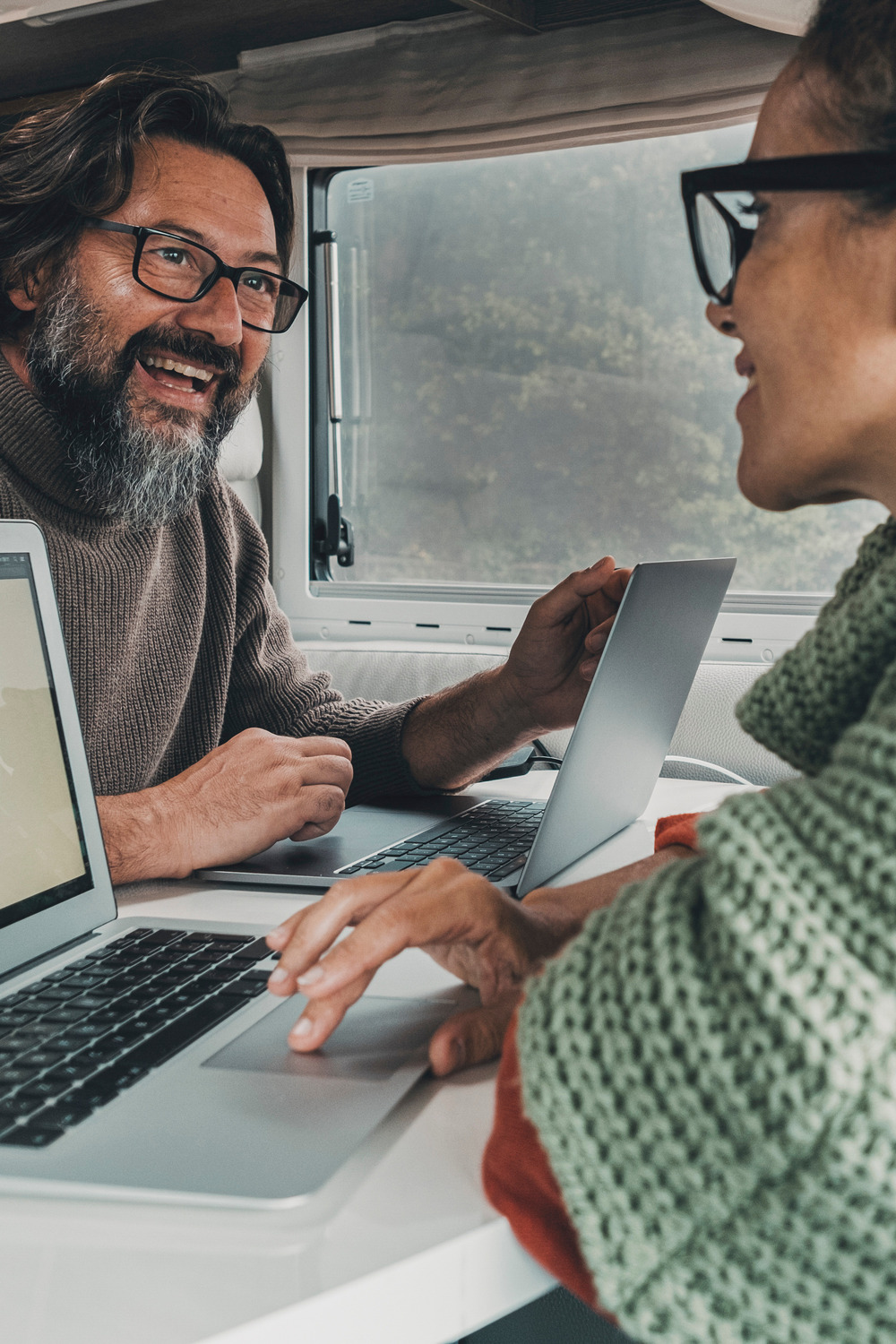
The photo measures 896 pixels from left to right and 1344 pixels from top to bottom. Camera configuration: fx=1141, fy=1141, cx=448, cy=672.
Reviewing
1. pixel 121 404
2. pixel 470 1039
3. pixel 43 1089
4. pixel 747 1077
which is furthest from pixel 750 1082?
pixel 121 404

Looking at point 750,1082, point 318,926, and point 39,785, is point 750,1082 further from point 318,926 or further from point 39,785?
point 39,785

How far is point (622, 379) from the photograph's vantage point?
2.46 metres

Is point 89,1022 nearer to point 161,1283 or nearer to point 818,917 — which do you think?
point 161,1283

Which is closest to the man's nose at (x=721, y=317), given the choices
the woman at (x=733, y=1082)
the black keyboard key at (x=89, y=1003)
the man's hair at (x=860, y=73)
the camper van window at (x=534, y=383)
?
the man's hair at (x=860, y=73)

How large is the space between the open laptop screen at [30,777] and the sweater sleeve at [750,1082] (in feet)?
1.37

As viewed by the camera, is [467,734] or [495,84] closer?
[467,734]

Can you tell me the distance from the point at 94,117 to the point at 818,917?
1.43 metres

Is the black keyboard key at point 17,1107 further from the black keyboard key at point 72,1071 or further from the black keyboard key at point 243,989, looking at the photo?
the black keyboard key at point 243,989

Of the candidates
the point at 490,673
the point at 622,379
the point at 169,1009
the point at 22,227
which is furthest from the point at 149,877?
the point at 622,379

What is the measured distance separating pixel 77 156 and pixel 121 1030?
1195 mm

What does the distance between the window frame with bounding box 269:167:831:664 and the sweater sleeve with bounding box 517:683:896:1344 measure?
210 cm

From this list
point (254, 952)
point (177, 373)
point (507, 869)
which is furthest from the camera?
point (177, 373)

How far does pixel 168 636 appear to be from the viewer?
1.43 m

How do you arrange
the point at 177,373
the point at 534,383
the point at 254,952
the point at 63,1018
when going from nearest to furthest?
the point at 63,1018 → the point at 254,952 → the point at 177,373 → the point at 534,383
